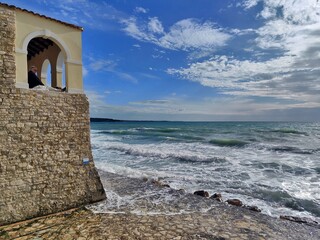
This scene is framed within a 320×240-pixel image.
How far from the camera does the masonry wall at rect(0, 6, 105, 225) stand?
6023 mm

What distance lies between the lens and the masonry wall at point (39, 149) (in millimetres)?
6023

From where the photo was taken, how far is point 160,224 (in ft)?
20.8

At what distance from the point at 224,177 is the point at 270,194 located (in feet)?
9.84

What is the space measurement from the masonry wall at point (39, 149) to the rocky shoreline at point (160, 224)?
42cm

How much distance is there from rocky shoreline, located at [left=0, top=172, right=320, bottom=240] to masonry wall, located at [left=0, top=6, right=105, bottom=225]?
16.6 inches

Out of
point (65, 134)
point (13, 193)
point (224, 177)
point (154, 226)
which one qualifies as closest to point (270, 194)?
point (224, 177)

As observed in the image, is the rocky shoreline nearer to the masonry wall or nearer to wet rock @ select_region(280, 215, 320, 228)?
wet rock @ select_region(280, 215, 320, 228)

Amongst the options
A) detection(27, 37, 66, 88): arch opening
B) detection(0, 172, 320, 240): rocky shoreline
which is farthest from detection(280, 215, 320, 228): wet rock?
detection(27, 37, 66, 88): arch opening

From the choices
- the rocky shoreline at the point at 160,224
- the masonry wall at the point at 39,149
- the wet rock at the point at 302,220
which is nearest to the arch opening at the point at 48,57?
the masonry wall at the point at 39,149

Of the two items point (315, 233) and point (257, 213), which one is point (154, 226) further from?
point (315, 233)

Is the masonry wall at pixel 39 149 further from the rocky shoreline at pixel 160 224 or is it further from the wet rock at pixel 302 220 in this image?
the wet rock at pixel 302 220

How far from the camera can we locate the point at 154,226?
620 cm

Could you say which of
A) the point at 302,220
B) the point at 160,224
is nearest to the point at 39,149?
the point at 160,224

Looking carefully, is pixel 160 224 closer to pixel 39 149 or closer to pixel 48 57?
pixel 39 149
